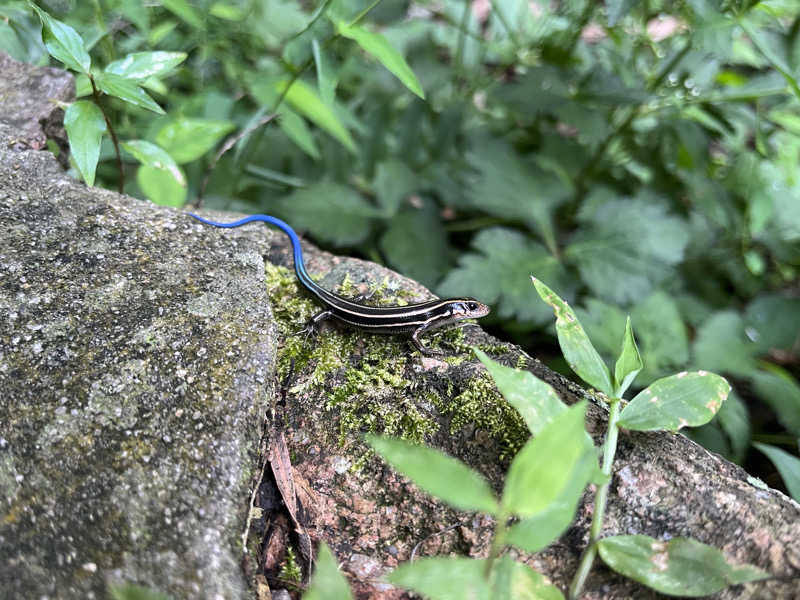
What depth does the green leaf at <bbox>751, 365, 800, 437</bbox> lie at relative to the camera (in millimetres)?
3332

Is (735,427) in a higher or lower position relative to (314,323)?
lower


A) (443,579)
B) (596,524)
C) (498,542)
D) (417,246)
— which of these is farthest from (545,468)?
(417,246)

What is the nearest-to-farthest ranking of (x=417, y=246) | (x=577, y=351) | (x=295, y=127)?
(x=577, y=351) → (x=295, y=127) → (x=417, y=246)

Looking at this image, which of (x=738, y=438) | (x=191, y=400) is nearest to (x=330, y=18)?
(x=191, y=400)

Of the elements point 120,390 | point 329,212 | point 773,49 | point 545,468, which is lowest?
point 329,212

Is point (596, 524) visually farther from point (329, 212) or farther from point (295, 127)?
point (295, 127)

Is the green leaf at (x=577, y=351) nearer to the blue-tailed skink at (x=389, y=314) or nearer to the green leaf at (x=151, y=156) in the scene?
the blue-tailed skink at (x=389, y=314)

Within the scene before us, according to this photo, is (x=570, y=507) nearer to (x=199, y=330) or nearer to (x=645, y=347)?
(x=199, y=330)

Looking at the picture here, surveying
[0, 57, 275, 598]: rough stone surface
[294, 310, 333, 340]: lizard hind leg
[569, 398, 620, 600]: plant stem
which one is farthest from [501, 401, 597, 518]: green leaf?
[294, 310, 333, 340]: lizard hind leg

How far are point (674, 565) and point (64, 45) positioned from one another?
8.13ft

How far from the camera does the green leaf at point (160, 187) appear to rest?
300 cm

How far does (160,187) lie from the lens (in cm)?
303

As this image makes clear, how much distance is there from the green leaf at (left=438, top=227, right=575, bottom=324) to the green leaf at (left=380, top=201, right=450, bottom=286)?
0.92 feet

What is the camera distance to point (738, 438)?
3.03m
